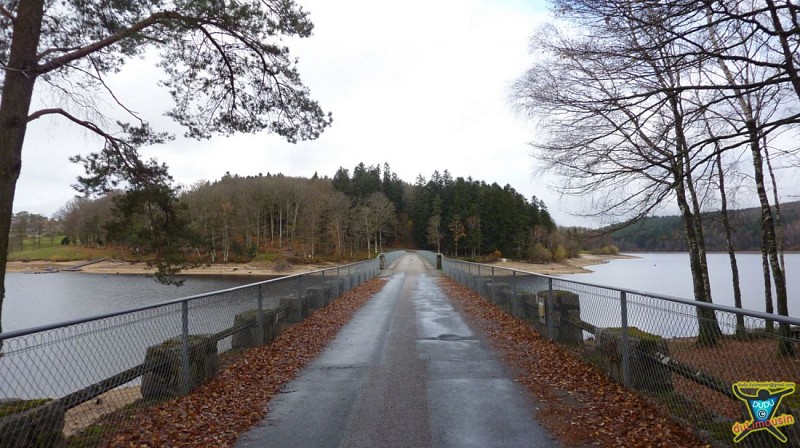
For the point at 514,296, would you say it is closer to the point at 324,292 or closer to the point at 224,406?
the point at 324,292

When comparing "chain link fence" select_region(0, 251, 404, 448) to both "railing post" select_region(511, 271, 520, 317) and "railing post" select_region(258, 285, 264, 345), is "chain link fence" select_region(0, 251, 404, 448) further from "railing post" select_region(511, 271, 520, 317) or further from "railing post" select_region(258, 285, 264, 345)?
"railing post" select_region(511, 271, 520, 317)

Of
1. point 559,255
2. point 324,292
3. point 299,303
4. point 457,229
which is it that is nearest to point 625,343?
point 299,303

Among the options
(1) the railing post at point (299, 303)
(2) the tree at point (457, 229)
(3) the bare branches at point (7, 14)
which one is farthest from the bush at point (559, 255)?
(3) the bare branches at point (7, 14)

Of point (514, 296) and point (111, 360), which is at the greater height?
point (111, 360)

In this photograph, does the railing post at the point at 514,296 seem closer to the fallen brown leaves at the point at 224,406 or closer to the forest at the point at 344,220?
the fallen brown leaves at the point at 224,406

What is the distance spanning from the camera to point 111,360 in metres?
4.43

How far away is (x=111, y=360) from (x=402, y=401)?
2.94m

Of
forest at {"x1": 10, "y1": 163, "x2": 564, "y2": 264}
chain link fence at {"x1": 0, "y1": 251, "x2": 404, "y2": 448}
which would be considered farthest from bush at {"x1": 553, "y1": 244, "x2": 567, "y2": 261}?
chain link fence at {"x1": 0, "y1": 251, "x2": 404, "y2": 448}

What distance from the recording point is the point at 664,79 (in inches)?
257

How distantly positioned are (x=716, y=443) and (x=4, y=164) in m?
9.63

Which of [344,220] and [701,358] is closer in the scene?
[701,358]

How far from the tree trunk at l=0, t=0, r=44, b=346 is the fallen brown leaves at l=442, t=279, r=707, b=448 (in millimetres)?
8166

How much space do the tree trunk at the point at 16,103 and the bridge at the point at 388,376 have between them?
391 cm

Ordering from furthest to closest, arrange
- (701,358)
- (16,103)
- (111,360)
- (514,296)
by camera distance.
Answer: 1. (514,296)
2. (16,103)
3. (111,360)
4. (701,358)
